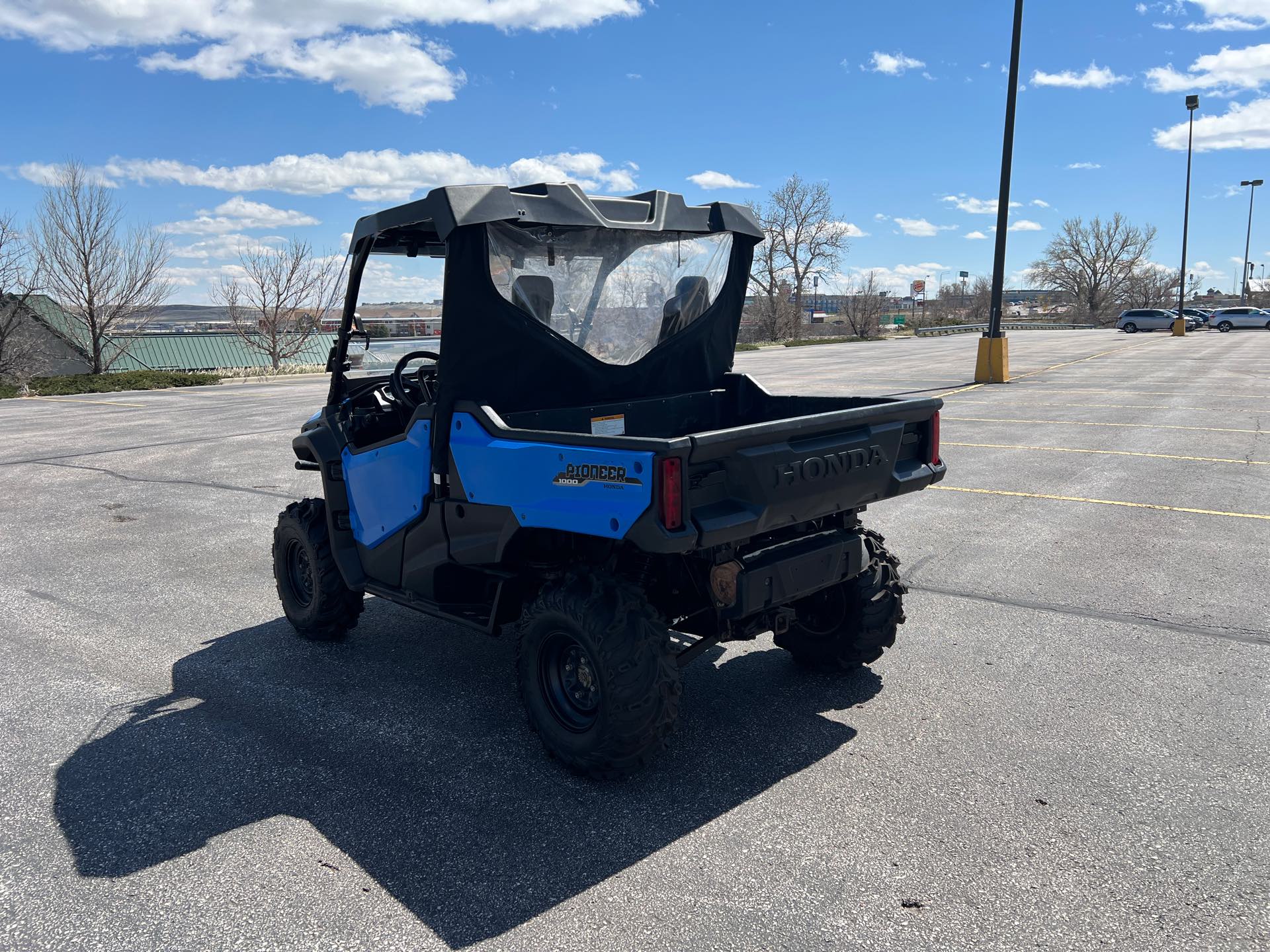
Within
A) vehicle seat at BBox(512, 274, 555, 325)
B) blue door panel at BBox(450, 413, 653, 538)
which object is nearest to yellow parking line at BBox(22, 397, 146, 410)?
vehicle seat at BBox(512, 274, 555, 325)

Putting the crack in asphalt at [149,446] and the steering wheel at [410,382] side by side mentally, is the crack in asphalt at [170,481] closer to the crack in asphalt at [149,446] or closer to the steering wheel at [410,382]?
the crack in asphalt at [149,446]

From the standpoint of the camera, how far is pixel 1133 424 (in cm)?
1336

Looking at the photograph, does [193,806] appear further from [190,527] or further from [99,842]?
[190,527]

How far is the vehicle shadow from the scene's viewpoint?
10.5 ft

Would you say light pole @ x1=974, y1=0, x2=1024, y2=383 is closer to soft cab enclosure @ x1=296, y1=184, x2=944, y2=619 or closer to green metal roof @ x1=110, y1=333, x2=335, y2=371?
soft cab enclosure @ x1=296, y1=184, x2=944, y2=619

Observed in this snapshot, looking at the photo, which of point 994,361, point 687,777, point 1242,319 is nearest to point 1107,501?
point 687,777

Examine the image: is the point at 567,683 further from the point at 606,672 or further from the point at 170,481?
the point at 170,481

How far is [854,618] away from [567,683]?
4.78 feet

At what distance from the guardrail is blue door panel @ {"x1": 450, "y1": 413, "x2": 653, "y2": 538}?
53739 mm

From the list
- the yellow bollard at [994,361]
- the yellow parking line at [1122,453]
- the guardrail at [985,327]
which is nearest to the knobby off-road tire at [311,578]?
the yellow parking line at [1122,453]

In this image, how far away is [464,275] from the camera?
3.96m

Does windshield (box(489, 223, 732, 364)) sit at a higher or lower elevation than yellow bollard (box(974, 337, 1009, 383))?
higher

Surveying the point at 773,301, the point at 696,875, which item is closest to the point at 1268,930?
the point at 696,875

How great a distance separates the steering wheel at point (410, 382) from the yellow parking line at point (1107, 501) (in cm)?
590
